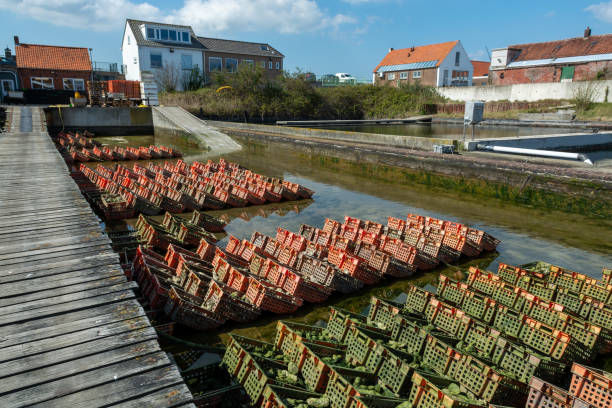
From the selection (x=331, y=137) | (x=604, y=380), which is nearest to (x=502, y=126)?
(x=331, y=137)

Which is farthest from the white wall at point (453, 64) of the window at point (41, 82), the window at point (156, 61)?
the window at point (41, 82)

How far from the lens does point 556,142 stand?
21.7 meters

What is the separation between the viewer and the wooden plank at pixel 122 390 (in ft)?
9.75

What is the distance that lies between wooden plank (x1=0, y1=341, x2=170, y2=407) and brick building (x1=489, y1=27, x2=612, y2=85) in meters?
57.5

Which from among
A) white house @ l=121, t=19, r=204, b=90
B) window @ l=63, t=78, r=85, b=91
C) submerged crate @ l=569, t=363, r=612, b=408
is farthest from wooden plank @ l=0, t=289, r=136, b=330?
window @ l=63, t=78, r=85, b=91

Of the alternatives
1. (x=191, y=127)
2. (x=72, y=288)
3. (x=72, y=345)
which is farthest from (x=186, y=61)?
(x=72, y=345)

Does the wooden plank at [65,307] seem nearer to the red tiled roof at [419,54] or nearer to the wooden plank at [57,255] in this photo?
the wooden plank at [57,255]

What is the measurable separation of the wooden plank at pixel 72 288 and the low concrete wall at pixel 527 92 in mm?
48516

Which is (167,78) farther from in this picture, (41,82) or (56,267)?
(56,267)

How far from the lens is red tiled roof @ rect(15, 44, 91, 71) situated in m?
42.8

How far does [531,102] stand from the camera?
146 ft

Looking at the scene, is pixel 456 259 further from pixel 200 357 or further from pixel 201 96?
pixel 201 96

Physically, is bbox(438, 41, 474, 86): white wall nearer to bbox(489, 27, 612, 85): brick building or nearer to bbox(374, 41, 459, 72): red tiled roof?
bbox(374, 41, 459, 72): red tiled roof

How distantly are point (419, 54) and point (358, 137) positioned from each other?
4885 cm
